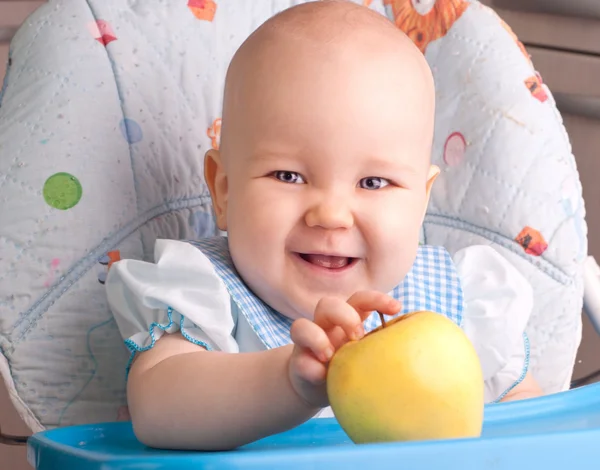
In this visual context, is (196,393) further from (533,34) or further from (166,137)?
(533,34)

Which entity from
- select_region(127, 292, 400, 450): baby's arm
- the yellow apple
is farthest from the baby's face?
the yellow apple

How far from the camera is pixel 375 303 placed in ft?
1.88

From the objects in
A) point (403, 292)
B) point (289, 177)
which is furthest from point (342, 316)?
point (403, 292)

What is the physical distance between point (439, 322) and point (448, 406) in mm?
48

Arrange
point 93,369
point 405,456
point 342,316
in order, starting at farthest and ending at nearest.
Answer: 1. point 93,369
2. point 342,316
3. point 405,456

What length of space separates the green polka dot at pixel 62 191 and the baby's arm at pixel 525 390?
1.50ft

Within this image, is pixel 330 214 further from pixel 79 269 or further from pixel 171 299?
pixel 79 269

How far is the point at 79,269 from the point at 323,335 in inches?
14.5

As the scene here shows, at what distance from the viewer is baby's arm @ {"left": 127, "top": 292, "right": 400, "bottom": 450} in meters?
0.56

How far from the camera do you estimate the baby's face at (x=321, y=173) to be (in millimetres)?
732

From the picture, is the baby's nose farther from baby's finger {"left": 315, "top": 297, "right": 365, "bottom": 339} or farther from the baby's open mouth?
baby's finger {"left": 315, "top": 297, "right": 365, "bottom": 339}

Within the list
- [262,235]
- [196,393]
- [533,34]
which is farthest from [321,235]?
[533,34]

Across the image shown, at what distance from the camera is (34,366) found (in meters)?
0.81

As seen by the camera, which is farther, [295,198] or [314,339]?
[295,198]
